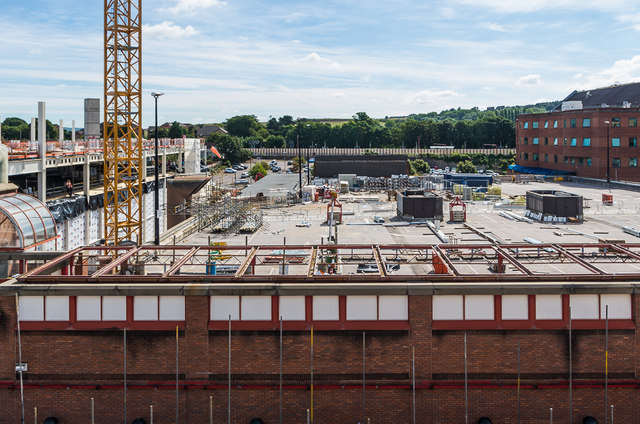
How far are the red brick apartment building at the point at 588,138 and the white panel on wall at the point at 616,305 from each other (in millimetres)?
71811

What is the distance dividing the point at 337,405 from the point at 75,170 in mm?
43742

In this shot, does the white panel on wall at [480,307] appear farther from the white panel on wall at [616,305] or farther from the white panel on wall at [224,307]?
the white panel on wall at [224,307]

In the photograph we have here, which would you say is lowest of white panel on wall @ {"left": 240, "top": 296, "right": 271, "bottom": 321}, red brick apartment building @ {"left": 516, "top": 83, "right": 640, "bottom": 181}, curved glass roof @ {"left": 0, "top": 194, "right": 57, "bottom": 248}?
Answer: white panel on wall @ {"left": 240, "top": 296, "right": 271, "bottom": 321}

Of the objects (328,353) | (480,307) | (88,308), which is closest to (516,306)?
(480,307)

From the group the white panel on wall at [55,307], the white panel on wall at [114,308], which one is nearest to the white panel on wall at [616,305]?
the white panel on wall at [114,308]

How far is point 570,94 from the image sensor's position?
125 meters

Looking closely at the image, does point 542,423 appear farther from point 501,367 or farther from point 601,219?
point 601,219

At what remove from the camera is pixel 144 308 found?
51.4 ft

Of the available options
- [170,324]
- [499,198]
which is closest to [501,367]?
[170,324]

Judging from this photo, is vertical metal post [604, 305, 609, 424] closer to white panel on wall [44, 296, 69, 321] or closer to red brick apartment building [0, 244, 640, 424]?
red brick apartment building [0, 244, 640, 424]

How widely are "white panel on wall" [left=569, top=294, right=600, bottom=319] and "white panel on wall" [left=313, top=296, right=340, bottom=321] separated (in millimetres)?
6196

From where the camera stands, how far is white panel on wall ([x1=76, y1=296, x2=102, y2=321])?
15.6 m

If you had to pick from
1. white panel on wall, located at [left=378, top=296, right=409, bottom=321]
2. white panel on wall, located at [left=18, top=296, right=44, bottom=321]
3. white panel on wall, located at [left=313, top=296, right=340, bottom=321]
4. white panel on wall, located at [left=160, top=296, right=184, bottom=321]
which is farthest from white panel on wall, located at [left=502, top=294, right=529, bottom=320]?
white panel on wall, located at [left=18, top=296, right=44, bottom=321]

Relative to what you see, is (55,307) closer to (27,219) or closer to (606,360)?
(27,219)
